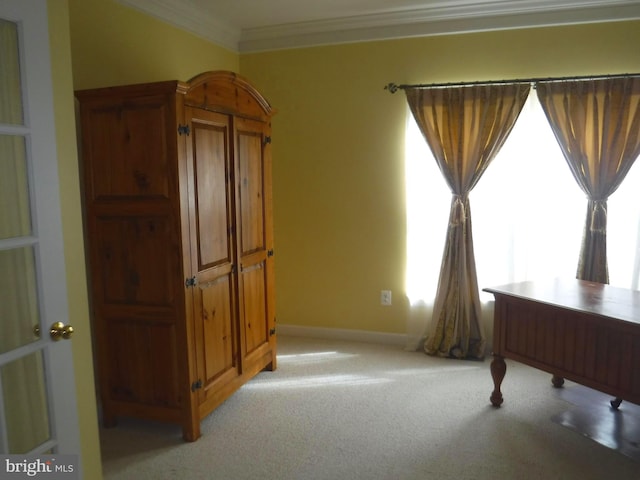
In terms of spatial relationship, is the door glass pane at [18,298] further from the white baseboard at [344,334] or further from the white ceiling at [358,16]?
the white baseboard at [344,334]

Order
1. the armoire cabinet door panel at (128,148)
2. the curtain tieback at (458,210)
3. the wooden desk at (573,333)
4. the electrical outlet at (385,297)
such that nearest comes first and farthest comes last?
the wooden desk at (573,333) → the armoire cabinet door panel at (128,148) → the curtain tieback at (458,210) → the electrical outlet at (385,297)

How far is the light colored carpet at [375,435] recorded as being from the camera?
237 cm

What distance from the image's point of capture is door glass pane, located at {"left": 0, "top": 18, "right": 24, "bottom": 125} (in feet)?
4.94

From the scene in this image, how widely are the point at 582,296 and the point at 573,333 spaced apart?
0.28m

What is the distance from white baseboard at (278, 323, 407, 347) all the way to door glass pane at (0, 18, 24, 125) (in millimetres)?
3107

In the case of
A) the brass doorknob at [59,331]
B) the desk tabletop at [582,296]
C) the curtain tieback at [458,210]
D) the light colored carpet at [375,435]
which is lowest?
the light colored carpet at [375,435]

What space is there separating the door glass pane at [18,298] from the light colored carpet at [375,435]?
112 centimetres

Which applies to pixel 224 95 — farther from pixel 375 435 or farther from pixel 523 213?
pixel 523 213

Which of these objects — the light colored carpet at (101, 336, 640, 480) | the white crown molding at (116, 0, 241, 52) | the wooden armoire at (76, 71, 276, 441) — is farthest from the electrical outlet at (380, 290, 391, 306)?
the white crown molding at (116, 0, 241, 52)

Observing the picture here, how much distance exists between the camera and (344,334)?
421 cm

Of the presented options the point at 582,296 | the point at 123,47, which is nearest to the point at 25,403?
the point at 123,47

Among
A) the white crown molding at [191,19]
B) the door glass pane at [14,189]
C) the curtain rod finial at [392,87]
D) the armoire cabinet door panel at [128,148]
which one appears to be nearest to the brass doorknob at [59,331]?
the door glass pane at [14,189]

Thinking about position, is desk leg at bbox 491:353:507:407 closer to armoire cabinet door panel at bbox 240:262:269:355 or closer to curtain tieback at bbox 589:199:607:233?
curtain tieback at bbox 589:199:607:233

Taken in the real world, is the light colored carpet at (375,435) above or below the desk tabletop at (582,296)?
below
